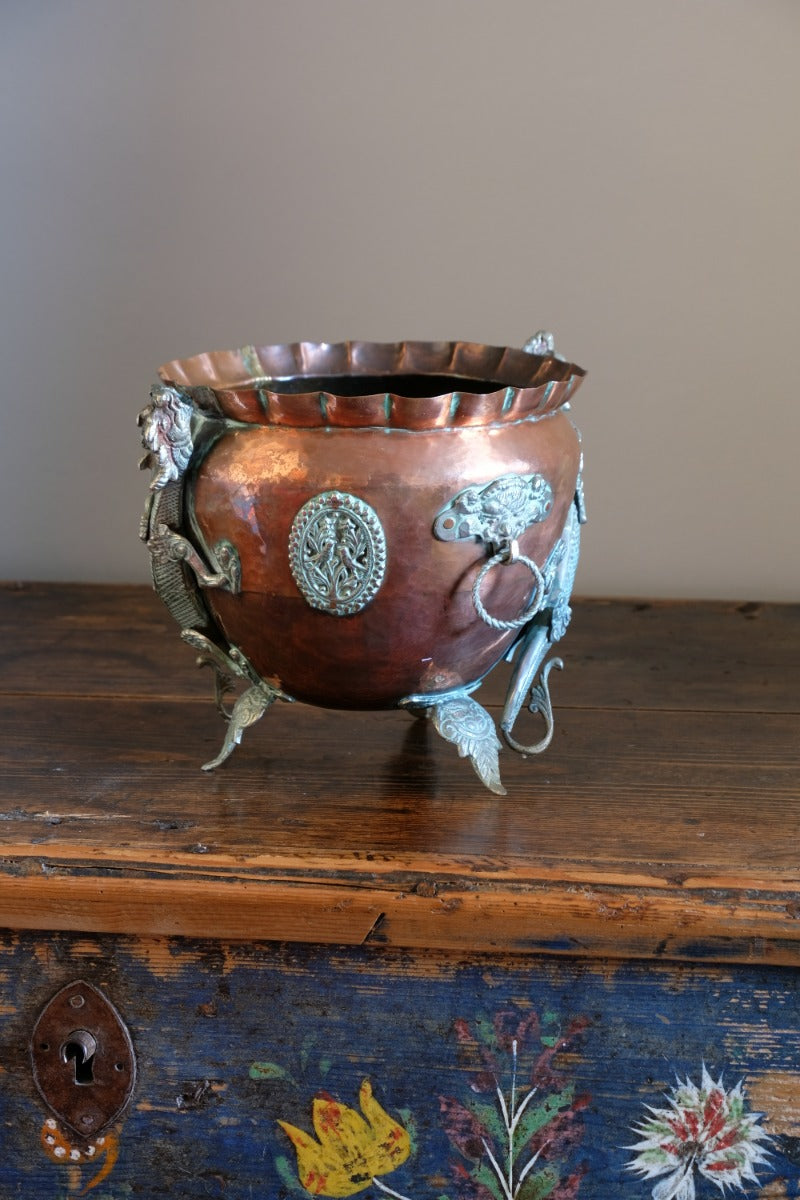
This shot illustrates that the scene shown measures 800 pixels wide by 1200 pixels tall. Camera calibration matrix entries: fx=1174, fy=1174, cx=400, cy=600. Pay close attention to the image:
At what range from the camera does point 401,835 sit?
865 mm

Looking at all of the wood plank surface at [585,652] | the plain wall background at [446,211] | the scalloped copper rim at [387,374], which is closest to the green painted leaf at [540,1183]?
the wood plank surface at [585,652]

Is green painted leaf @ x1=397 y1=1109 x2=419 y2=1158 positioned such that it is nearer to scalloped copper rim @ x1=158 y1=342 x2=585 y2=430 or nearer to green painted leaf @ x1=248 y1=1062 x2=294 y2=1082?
green painted leaf @ x1=248 y1=1062 x2=294 y2=1082

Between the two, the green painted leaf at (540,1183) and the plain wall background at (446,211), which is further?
the plain wall background at (446,211)

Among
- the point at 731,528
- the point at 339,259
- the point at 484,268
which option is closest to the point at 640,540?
the point at 731,528

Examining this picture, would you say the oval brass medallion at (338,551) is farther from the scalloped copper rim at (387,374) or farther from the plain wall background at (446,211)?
the plain wall background at (446,211)

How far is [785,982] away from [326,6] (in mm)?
1070

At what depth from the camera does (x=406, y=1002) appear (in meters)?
0.81

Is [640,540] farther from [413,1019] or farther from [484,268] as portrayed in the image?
[413,1019]

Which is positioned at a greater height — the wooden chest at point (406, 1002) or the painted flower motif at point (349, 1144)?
the wooden chest at point (406, 1002)

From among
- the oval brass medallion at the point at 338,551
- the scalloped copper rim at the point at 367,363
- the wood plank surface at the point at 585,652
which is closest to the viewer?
the oval brass medallion at the point at 338,551

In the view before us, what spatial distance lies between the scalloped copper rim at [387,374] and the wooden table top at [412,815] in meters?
0.30

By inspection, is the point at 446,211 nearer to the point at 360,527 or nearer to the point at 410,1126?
the point at 360,527

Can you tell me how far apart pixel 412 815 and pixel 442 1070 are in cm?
18

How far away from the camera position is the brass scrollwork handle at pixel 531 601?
806 millimetres
